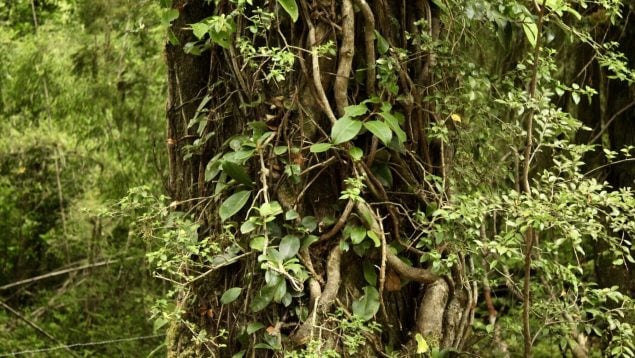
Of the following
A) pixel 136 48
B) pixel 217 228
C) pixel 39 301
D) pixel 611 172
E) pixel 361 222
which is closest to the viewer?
pixel 361 222

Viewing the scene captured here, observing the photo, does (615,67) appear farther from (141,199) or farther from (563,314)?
(141,199)

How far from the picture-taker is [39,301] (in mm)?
7293

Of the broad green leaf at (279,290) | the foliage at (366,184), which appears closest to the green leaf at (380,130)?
the foliage at (366,184)

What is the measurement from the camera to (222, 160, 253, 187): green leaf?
220 centimetres

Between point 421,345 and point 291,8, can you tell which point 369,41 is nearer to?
point 291,8

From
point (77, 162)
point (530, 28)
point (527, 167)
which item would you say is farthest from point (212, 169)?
point (77, 162)

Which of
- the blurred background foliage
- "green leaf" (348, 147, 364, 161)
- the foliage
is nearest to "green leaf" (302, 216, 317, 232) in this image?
the foliage

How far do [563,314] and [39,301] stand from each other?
585cm

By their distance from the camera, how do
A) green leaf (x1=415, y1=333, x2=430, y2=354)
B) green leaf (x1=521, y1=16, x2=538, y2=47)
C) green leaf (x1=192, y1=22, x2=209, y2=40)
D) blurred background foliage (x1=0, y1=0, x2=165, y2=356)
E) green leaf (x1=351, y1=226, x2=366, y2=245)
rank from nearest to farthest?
green leaf (x1=192, y1=22, x2=209, y2=40) → green leaf (x1=351, y1=226, x2=366, y2=245) → green leaf (x1=415, y1=333, x2=430, y2=354) → green leaf (x1=521, y1=16, x2=538, y2=47) → blurred background foliage (x1=0, y1=0, x2=165, y2=356)

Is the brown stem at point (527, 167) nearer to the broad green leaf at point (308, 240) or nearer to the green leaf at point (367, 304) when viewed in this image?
the green leaf at point (367, 304)

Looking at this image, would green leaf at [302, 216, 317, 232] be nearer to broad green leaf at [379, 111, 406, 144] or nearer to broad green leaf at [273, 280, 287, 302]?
broad green leaf at [273, 280, 287, 302]

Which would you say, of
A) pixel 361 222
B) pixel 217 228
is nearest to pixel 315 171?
pixel 361 222

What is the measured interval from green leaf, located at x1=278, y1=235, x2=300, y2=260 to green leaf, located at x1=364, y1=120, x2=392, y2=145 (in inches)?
13.6

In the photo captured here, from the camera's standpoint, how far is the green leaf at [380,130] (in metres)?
2.06
